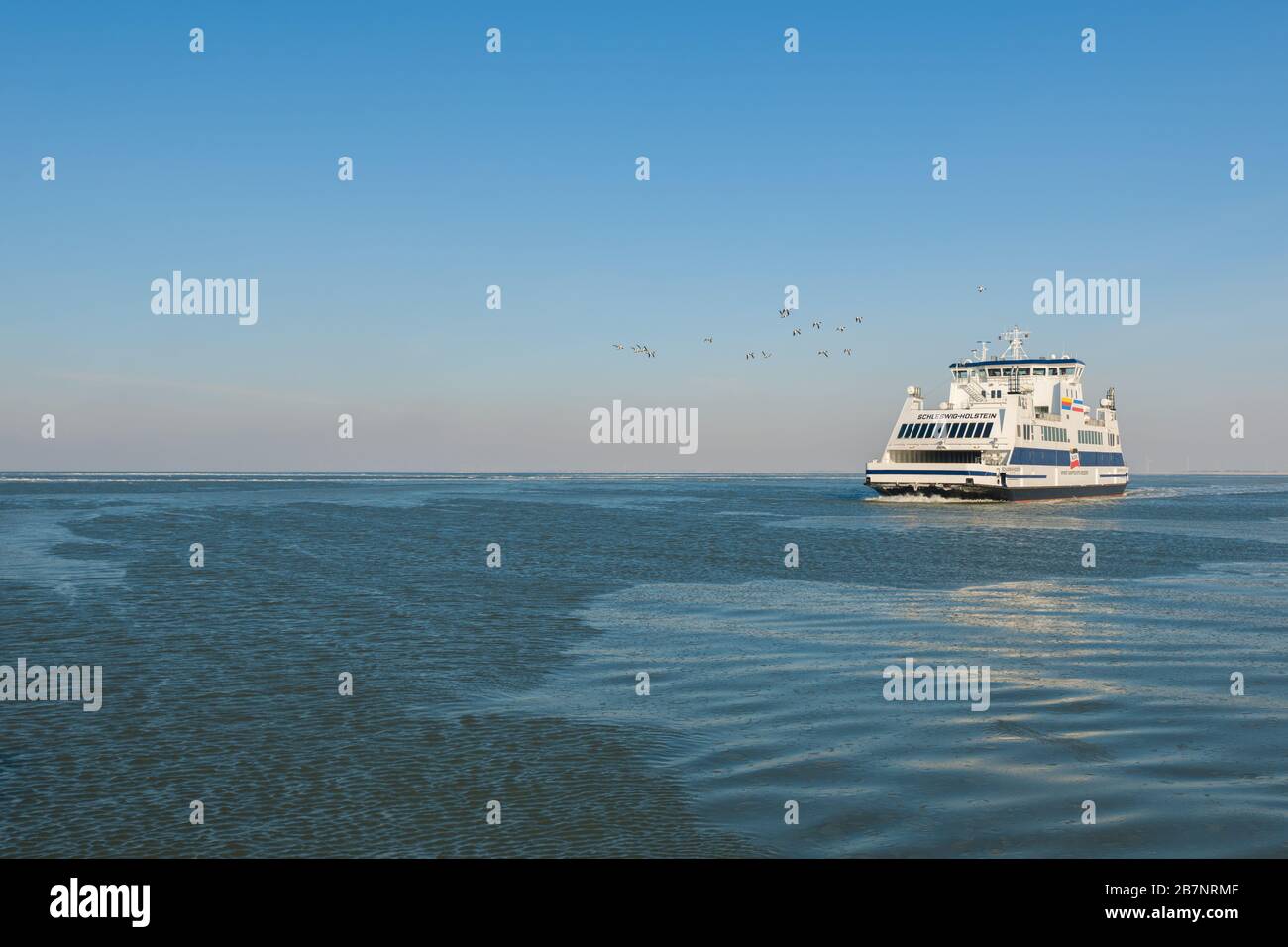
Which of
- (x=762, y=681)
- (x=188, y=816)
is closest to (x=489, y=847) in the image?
(x=188, y=816)

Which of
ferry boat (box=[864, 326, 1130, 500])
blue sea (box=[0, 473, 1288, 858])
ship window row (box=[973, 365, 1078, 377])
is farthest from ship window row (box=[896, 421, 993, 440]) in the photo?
blue sea (box=[0, 473, 1288, 858])

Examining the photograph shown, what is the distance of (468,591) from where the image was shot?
3247 centimetres

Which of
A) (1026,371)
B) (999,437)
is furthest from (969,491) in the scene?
(1026,371)

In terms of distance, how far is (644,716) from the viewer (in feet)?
52.1

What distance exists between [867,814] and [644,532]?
5107 cm

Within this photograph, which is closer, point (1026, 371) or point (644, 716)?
point (644, 716)

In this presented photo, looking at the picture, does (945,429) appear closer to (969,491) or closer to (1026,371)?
(969,491)

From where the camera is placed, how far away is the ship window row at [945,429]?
83000mm

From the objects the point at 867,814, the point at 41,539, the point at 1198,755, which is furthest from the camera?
the point at 41,539

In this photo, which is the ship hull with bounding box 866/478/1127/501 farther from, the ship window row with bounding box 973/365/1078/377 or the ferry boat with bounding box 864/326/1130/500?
the ship window row with bounding box 973/365/1078/377

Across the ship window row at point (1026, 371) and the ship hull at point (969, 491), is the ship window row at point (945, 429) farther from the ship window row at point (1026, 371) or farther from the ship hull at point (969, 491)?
the ship window row at point (1026, 371)

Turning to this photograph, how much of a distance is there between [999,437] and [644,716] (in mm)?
73809

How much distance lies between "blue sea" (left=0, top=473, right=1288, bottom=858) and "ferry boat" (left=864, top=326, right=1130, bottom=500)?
46828 millimetres
